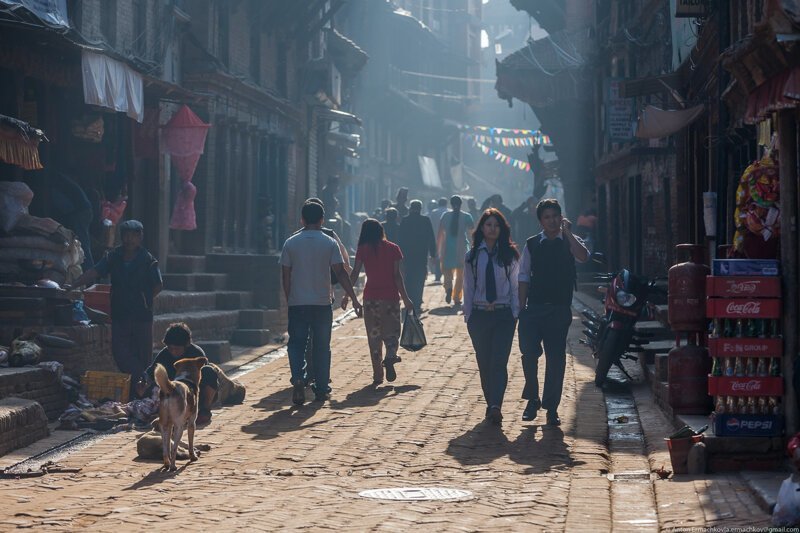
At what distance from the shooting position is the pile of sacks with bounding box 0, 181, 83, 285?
48.0 ft

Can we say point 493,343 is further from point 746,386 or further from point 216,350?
point 216,350

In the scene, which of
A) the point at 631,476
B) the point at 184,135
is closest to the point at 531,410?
the point at 631,476

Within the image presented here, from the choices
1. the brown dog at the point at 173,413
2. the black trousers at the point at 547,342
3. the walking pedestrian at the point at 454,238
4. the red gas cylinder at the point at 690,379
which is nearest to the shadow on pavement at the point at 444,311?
the walking pedestrian at the point at 454,238

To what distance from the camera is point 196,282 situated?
20.7 meters

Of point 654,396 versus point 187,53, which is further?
point 187,53

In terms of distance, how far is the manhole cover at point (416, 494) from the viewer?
8.18 metres

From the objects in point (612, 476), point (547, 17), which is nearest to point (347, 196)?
point (547, 17)

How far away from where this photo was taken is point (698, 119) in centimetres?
1866

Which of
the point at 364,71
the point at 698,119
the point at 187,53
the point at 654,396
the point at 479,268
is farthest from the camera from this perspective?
the point at 364,71

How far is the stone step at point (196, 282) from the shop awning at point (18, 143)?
19.0ft

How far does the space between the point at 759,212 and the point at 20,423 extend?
5.77m

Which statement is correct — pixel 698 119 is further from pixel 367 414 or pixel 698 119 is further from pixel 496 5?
pixel 496 5

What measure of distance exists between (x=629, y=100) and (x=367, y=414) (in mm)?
16274

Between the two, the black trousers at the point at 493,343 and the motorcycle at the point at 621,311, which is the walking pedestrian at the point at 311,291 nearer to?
the black trousers at the point at 493,343
